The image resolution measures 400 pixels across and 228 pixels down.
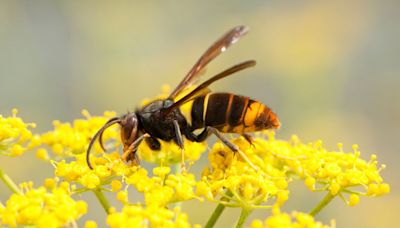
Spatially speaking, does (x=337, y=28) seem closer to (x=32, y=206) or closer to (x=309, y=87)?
(x=309, y=87)

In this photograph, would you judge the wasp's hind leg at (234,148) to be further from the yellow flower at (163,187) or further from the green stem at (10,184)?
the green stem at (10,184)

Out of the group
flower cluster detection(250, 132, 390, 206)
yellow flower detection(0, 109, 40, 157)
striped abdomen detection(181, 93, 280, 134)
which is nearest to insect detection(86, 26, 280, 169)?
striped abdomen detection(181, 93, 280, 134)

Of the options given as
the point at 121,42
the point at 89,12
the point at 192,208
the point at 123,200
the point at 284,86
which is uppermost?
the point at 89,12

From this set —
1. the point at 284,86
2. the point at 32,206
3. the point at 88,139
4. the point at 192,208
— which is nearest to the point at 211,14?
the point at 284,86

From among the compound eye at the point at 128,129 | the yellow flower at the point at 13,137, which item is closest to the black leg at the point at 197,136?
Result: the compound eye at the point at 128,129

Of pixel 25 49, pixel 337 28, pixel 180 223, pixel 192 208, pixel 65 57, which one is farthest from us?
pixel 65 57

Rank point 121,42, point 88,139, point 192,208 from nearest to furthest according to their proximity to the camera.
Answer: point 88,139 < point 192,208 < point 121,42

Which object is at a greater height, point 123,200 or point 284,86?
point 123,200

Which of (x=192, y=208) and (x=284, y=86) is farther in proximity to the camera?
(x=284, y=86)
